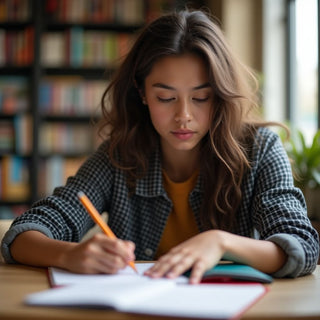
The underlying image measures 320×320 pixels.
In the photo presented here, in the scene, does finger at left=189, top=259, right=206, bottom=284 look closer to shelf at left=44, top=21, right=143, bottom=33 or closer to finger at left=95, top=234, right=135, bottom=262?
finger at left=95, top=234, right=135, bottom=262

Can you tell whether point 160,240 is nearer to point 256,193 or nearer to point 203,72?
point 256,193

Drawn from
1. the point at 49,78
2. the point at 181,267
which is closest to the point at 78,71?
the point at 49,78

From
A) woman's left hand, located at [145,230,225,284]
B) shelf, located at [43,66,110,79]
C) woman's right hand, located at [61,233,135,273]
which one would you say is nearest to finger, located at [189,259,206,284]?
woman's left hand, located at [145,230,225,284]

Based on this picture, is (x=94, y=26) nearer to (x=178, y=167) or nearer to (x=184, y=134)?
(x=178, y=167)

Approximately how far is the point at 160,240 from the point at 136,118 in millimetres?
405

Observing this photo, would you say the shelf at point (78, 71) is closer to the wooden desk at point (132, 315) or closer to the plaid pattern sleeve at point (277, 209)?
the plaid pattern sleeve at point (277, 209)

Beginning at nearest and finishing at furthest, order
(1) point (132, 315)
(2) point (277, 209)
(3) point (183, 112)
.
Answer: (1) point (132, 315)
(2) point (277, 209)
(3) point (183, 112)

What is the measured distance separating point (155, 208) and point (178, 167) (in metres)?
0.16

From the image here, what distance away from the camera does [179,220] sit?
1723 mm

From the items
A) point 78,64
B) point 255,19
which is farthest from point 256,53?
point 78,64

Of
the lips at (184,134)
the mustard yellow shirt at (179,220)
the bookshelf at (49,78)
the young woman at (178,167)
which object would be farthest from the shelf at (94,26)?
the lips at (184,134)

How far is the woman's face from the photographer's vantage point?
59.3 inches

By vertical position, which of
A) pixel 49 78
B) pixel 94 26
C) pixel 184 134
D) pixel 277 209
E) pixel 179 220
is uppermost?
pixel 94 26

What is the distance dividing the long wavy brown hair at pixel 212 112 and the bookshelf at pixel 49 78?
2.81 meters
